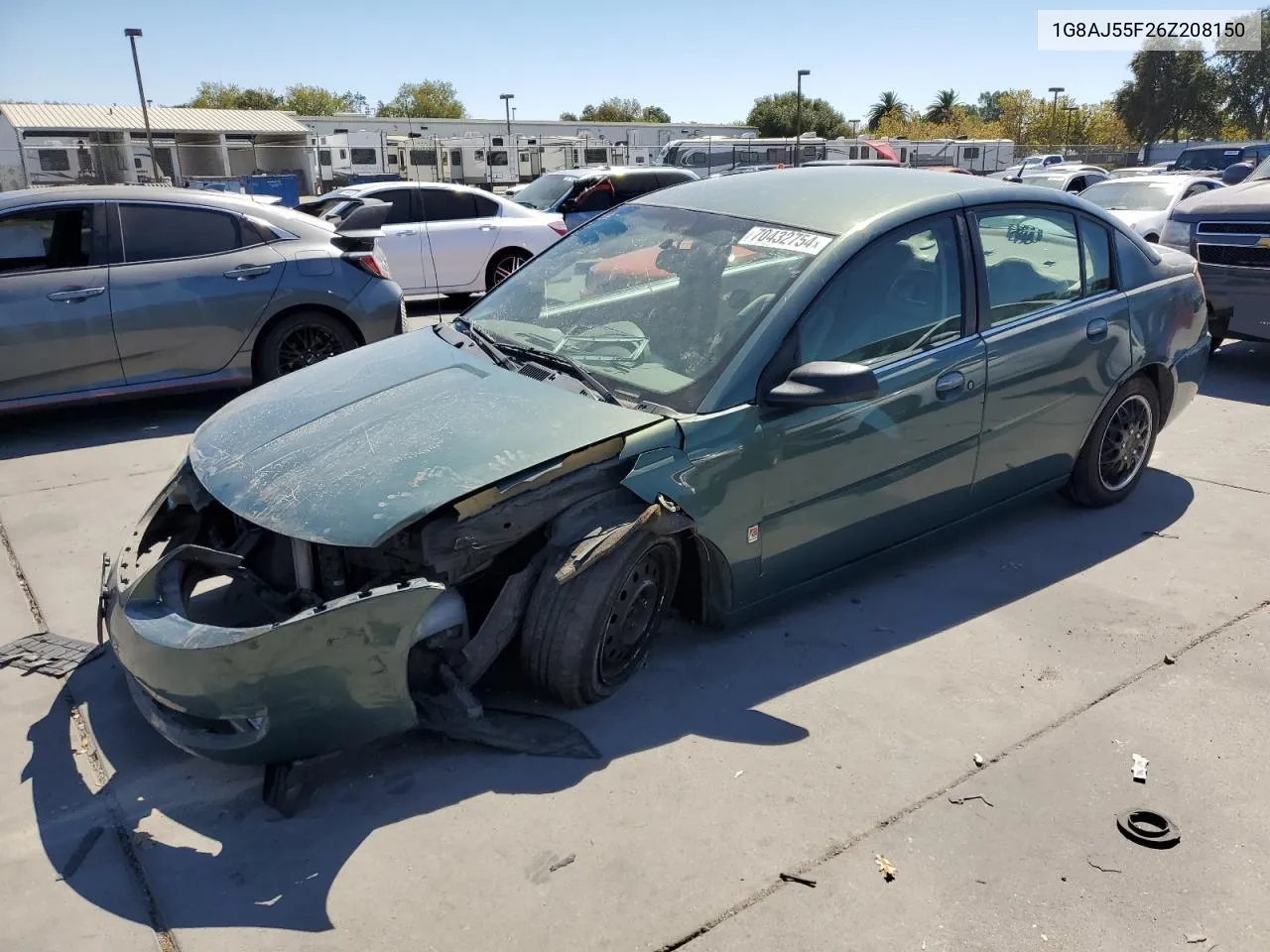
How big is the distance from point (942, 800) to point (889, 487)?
1273 millimetres

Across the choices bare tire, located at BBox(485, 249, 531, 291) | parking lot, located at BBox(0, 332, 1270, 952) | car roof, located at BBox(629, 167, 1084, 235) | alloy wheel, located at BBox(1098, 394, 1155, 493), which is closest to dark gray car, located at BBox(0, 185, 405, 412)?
parking lot, located at BBox(0, 332, 1270, 952)

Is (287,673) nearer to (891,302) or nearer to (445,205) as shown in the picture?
(891,302)

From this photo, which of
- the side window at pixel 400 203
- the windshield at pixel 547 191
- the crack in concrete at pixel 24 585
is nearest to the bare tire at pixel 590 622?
the crack in concrete at pixel 24 585

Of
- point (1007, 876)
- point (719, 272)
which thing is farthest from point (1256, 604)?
point (719, 272)

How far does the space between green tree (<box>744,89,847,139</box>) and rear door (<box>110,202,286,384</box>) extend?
68.1 m

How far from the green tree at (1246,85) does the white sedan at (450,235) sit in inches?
2467

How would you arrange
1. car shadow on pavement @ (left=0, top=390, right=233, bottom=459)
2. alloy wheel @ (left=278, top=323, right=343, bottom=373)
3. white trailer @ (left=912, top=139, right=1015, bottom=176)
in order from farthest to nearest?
1. white trailer @ (left=912, top=139, right=1015, bottom=176)
2. alloy wheel @ (left=278, top=323, right=343, bottom=373)
3. car shadow on pavement @ (left=0, top=390, right=233, bottom=459)

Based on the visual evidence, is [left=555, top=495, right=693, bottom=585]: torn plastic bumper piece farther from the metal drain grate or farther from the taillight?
the taillight

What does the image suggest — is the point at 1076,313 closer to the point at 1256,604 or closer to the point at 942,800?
the point at 1256,604

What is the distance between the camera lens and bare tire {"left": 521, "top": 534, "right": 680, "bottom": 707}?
2967mm

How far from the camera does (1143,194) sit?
1354 cm

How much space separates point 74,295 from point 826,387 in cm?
512

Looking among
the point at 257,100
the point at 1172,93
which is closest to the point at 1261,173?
the point at 1172,93

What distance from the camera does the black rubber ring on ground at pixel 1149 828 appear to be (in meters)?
2.62
